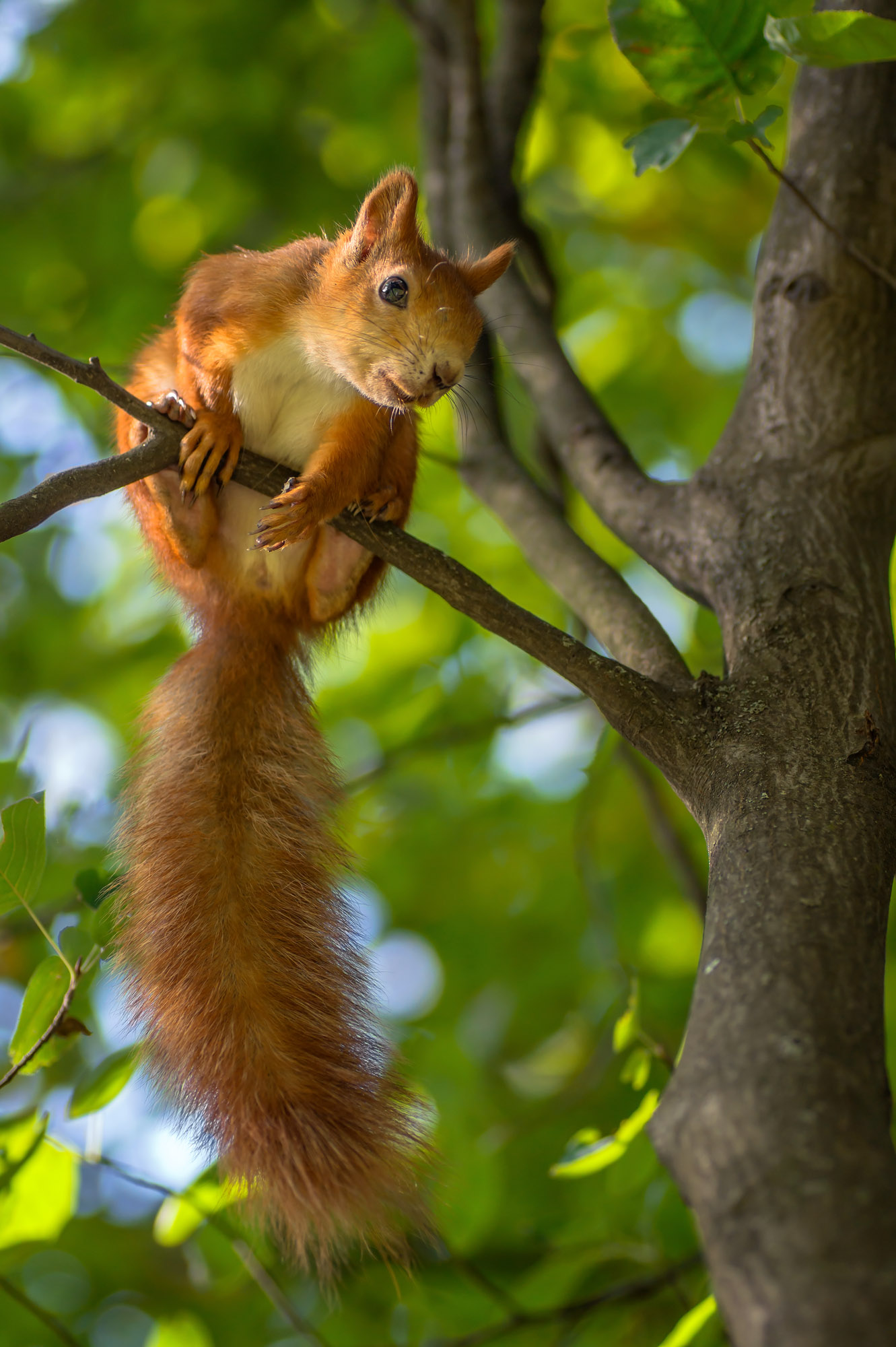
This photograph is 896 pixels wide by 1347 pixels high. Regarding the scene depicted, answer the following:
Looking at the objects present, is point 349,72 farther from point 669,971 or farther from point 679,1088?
point 679,1088

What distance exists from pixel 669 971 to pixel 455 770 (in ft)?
2.31

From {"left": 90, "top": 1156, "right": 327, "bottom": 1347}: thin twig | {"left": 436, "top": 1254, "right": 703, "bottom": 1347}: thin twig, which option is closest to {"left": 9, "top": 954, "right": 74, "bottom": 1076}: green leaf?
{"left": 90, "top": 1156, "right": 327, "bottom": 1347}: thin twig

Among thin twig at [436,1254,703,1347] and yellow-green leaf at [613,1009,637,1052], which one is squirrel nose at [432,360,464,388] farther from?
thin twig at [436,1254,703,1347]

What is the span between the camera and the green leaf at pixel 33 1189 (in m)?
1.54

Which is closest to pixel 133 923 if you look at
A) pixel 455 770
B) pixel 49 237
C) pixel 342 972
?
pixel 342 972

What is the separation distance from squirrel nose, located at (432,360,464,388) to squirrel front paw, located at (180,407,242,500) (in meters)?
0.34

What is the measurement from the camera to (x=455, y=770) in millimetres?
2867

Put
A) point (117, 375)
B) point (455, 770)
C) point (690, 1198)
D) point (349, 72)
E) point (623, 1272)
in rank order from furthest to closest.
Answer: point (349, 72), point (455, 770), point (117, 375), point (623, 1272), point (690, 1198)

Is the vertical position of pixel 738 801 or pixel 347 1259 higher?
pixel 738 801

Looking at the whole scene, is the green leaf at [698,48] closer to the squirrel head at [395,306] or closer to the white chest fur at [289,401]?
the squirrel head at [395,306]

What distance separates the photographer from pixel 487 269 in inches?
79.0

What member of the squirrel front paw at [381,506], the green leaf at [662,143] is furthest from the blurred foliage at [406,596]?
the green leaf at [662,143]

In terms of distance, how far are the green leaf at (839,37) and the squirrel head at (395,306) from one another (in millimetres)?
674

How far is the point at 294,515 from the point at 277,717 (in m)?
0.47
